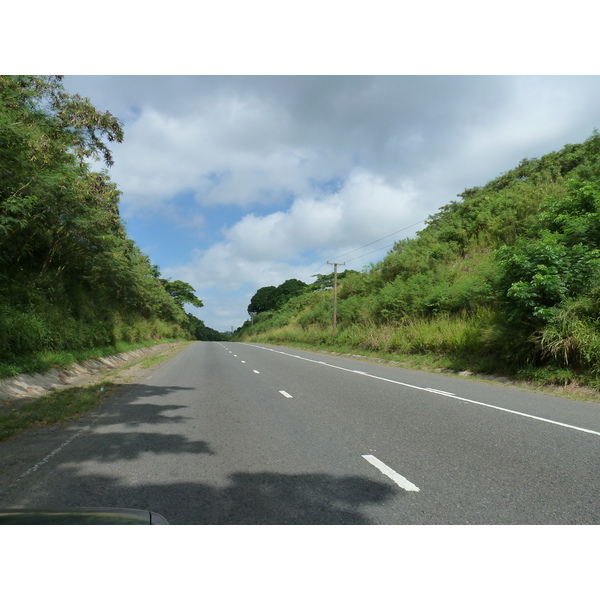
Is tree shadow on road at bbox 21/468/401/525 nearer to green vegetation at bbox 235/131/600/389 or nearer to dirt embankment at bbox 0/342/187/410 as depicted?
dirt embankment at bbox 0/342/187/410

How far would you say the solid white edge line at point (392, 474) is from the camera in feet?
13.5

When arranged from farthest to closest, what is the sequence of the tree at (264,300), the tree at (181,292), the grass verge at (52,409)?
the tree at (264,300), the tree at (181,292), the grass verge at (52,409)

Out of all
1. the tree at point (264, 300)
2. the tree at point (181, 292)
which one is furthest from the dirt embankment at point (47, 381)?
the tree at point (264, 300)

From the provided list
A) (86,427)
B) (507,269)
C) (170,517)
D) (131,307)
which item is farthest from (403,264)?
(170,517)

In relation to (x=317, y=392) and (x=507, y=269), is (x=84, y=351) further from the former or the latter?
(x=507, y=269)

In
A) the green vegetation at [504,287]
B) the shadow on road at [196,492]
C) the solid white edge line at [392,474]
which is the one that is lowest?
the shadow on road at [196,492]

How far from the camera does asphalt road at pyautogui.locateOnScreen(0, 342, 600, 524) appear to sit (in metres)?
3.66

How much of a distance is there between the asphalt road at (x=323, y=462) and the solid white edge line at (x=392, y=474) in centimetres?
1

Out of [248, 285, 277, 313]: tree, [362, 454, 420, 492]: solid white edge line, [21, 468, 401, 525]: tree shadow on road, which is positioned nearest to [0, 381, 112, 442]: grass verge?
[21, 468, 401, 525]: tree shadow on road

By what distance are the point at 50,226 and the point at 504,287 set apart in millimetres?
15591

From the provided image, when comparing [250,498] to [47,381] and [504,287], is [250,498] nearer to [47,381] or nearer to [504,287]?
[47,381]

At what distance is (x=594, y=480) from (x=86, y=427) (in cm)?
695

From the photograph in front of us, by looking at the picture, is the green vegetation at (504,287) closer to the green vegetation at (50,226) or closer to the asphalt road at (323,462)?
the asphalt road at (323,462)

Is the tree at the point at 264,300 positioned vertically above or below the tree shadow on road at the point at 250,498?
above
